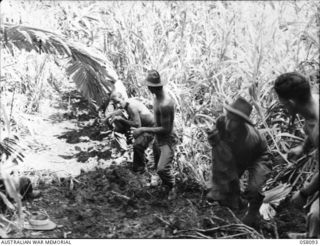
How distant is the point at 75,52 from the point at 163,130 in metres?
1.05

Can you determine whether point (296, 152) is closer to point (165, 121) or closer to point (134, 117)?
point (165, 121)

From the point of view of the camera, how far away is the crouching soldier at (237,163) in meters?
2.94

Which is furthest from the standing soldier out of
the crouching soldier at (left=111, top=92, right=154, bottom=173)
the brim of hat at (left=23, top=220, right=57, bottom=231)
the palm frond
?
the brim of hat at (left=23, top=220, right=57, bottom=231)

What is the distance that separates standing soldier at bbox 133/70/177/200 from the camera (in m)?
3.46

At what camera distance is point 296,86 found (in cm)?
250

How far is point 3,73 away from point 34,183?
1653 mm

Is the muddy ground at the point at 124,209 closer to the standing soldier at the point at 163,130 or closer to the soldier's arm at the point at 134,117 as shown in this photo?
the standing soldier at the point at 163,130

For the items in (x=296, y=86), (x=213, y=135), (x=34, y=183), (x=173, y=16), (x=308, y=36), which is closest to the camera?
(x=296, y=86)

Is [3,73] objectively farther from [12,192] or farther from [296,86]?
[296,86]

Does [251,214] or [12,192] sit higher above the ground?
[12,192]

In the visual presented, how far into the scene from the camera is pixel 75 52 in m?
3.99

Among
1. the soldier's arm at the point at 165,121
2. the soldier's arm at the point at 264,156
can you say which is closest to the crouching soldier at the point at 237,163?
the soldier's arm at the point at 264,156

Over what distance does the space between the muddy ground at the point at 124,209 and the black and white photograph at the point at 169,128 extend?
13mm

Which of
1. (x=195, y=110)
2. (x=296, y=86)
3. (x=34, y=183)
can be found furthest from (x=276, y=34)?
(x=34, y=183)
